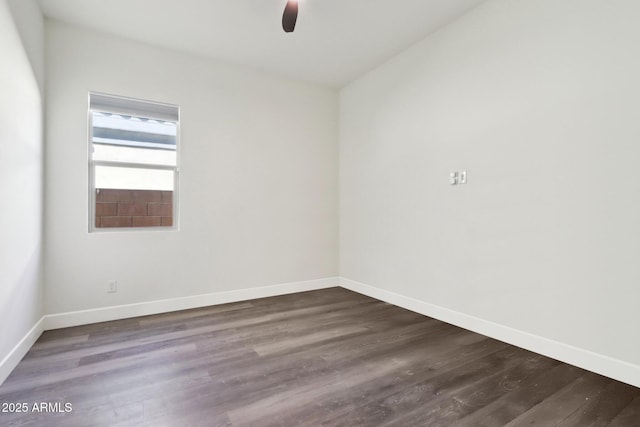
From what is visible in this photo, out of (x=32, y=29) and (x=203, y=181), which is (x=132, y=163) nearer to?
(x=203, y=181)

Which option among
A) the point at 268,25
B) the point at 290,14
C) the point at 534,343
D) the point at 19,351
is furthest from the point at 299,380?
the point at 268,25

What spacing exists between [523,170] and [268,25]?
2.65 meters

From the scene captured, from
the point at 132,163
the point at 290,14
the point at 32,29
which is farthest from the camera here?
Answer: the point at 132,163

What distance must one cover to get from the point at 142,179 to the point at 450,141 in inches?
129

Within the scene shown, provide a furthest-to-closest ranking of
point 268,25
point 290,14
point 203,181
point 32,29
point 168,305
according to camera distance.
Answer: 1. point 203,181
2. point 168,305
3. point 268,25
4. point 32,29
5. point 290,14

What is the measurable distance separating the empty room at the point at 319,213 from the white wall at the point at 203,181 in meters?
0.02

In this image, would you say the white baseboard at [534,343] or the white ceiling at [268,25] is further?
the white ceiling at [268,25]

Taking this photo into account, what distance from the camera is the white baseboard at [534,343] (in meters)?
2.00

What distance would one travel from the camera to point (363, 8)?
2779 mm

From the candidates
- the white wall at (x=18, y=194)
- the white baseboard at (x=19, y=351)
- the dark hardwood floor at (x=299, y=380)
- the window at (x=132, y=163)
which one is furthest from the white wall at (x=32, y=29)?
the dark hardwood floor at (x=299, y=380)

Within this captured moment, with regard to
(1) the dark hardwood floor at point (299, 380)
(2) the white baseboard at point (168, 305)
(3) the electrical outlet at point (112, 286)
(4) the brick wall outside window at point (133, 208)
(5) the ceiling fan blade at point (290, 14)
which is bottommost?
(1) the dark hardwood floor at point (299, 380)

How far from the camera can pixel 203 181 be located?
364 cm

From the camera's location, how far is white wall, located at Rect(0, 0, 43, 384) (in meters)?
2.00

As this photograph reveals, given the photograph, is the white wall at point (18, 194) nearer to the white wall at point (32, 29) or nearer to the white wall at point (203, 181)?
the white wall at point (32, 29)
